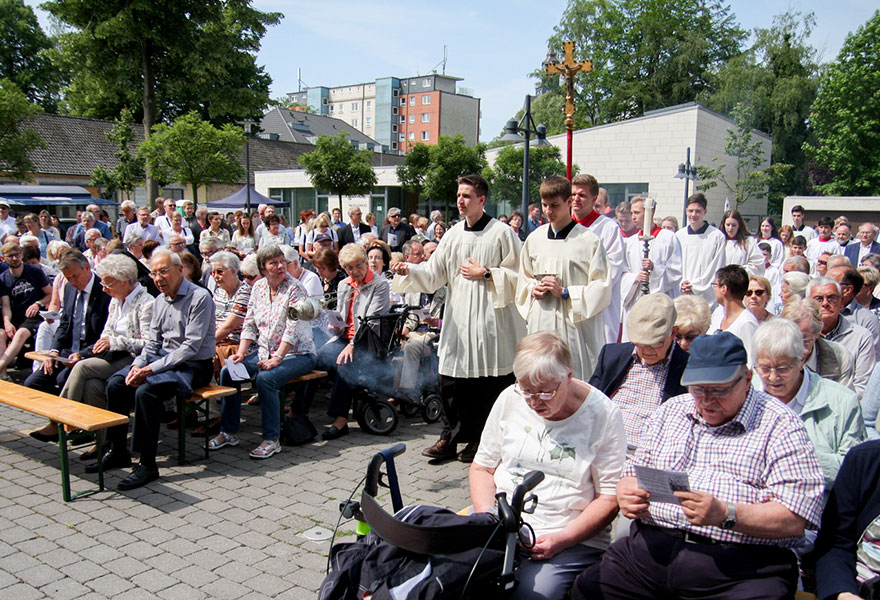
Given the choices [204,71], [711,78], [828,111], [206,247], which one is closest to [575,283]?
[206,247]

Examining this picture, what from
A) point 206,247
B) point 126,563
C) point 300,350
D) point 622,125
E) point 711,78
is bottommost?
point 126,563

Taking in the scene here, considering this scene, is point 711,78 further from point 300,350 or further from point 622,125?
point 300,350

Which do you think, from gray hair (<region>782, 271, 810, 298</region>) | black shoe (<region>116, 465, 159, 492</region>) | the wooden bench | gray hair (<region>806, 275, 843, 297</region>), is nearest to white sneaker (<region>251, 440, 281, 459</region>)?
black shoe (<region>116, 465, 159, 492</region>)

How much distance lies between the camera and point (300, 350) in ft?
20.7

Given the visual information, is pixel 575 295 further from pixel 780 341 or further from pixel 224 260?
pixel 224 260

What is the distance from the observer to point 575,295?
526cm

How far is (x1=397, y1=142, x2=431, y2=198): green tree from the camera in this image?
116 feet

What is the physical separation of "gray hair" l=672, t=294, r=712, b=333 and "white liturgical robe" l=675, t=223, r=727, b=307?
3.86 metres

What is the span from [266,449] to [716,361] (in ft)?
13.6

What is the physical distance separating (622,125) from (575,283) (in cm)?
3159

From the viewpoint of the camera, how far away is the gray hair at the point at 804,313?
3.98 m

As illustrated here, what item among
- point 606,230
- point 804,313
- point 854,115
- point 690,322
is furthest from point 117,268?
point 854,115

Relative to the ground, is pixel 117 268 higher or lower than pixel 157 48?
lower

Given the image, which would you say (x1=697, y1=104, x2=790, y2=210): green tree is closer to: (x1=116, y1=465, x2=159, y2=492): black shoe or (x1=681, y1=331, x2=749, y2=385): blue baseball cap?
(x1=116, y1=465, x2=159, y2=492): black shoe
